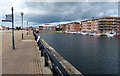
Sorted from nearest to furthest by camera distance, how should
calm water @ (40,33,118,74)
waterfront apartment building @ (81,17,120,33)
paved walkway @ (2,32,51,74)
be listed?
paved walkway @ (2,32,51,74) → calm water @ (40,33,118,74) → waterfront apartment building @ (81,17,120,33)

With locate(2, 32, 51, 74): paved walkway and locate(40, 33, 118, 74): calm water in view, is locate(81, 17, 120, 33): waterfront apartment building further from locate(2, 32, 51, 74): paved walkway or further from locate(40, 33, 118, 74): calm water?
locate(2, 32, 51, 74): paved walkway

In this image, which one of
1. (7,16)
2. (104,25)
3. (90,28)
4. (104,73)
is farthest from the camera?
(90,28)

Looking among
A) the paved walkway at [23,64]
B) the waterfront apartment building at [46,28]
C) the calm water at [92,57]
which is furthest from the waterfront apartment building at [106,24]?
the paved walkway at [23,64]

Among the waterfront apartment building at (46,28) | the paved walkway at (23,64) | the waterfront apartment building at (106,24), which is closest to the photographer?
the paved walkway at (23,64)

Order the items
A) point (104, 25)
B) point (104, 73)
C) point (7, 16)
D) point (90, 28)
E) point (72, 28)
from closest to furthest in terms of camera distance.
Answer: point (104, 73)
point (7, 16)
point (104, 25)
point (90, 28)
point (72, 28)

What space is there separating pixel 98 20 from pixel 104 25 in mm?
6479

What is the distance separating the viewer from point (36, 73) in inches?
225

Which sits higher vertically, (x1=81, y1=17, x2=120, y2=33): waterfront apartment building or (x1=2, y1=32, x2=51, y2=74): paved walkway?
(x1=81, y1=17, x2=120, y2=33): waterfront apartment building

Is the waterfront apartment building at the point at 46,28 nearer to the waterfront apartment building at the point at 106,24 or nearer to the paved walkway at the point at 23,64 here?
the waterfront apartment building at the point at 106,24

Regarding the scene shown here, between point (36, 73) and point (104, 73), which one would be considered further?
point (104, 73)

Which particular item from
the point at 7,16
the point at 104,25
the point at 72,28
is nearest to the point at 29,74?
the point at 7,16

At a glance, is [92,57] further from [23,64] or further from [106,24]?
[106,24]

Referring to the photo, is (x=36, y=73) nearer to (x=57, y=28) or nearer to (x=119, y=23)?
(x=119, y=23)

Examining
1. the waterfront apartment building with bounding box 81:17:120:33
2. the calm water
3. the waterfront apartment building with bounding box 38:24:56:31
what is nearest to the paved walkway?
the calm water
